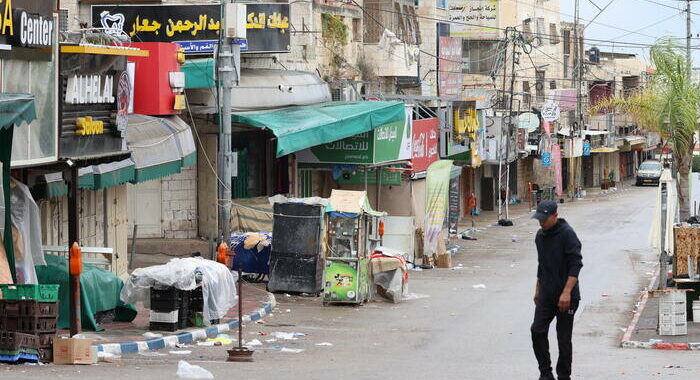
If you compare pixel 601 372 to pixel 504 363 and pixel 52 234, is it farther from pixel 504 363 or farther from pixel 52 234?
pixel 52 234

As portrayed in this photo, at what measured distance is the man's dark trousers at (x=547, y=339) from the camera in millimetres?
12219

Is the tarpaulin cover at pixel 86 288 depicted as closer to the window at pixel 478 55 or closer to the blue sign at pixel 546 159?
the blue sign at pixel 546 159

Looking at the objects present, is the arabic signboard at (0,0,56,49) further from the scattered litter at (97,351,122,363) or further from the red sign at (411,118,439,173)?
the red sign at (411,118,439,173)

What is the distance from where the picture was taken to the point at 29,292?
1453cm

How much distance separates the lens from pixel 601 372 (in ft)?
47.9

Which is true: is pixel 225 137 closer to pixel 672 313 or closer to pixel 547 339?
pixel 672 313

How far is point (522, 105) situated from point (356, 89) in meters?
37.8

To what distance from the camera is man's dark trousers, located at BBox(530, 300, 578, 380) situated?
1222cm

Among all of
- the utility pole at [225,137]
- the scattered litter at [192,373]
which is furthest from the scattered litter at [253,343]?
the utility pole at [225,137]

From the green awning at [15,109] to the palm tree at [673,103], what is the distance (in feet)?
56.6

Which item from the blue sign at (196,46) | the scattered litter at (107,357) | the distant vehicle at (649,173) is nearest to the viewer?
the scattered litter at (107,357)

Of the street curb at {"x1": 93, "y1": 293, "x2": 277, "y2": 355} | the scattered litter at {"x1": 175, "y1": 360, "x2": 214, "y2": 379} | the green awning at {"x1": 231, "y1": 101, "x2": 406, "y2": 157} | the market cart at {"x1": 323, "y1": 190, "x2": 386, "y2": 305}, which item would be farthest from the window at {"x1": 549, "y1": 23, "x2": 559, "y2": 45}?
the scattered litter at {"x1": 175, "y1": 360, "x2": 214, "y2": 379}

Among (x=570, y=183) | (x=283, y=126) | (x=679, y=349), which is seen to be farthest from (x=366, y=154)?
(x=570, y=183)

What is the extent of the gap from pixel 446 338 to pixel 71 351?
6.37 metres
